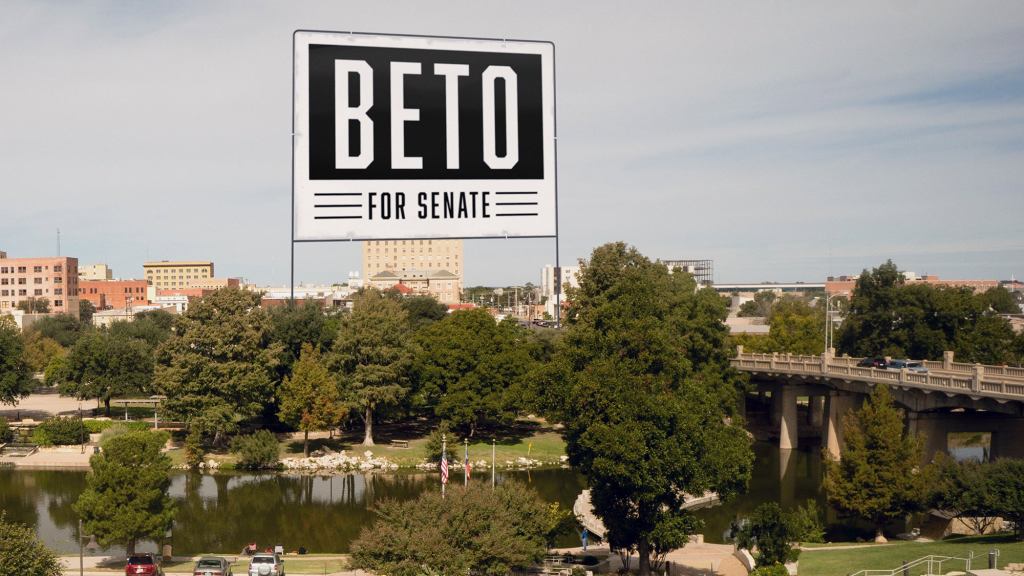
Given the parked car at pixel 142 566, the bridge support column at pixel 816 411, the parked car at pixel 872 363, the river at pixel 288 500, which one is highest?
the parked car at pixel 872 363

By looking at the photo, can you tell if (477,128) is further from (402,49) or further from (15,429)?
(15,429)

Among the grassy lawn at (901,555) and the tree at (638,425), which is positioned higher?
the tree at (638,425)

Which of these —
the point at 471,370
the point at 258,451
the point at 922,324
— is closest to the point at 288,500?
the point at 258,451

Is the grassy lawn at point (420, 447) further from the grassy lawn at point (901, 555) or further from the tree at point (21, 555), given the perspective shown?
the tree at point (21, 555)

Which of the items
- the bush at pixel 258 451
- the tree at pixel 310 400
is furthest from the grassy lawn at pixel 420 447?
the tree at pixel 310 400

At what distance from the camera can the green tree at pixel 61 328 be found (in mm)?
118625

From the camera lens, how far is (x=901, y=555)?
33.8 m

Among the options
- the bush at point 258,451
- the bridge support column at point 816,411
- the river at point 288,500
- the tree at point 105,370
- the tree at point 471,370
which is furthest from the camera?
the bridge support column at point 816,411

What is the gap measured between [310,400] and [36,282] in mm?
132198

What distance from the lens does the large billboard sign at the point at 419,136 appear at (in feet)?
Result: 27.7

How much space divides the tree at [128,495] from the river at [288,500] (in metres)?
4.83

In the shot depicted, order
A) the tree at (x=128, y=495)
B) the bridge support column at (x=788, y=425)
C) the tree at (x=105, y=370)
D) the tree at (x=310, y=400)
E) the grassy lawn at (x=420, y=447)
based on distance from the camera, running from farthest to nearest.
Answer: the tree at (x=105, y=370) → the bridge support column at (x=788, y=425) → the grassy lawn at (x=420, y=447) → the tree at (x=310, y=400) → the tree at (x=128, y=495)

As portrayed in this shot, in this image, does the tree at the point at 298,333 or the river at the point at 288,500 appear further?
the tree at the point at 298,333

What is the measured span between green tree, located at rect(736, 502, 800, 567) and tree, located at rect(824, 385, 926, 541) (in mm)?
9314
